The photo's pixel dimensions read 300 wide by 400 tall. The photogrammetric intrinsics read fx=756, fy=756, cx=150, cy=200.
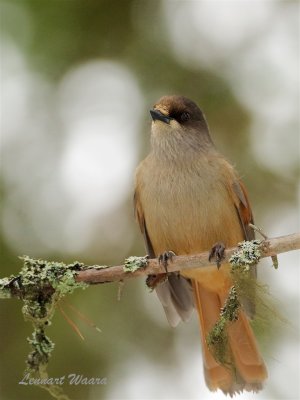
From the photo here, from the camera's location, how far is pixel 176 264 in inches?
167

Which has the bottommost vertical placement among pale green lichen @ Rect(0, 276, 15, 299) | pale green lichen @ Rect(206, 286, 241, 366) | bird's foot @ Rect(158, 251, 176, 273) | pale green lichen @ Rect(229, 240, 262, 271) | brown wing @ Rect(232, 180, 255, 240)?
pale green lichen @ Rect(206, 286, 241, 366)

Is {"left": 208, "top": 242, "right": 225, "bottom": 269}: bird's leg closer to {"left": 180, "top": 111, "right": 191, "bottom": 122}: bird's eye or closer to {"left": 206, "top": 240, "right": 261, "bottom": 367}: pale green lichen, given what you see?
{"left": 206, "top": 240, "right": 261, "bottom": 367}: pale green lichen

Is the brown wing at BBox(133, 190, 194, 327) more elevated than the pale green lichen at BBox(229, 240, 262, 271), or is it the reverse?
the brown wing at BBox(133, 190, 194, 327)

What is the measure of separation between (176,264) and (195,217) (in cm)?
76

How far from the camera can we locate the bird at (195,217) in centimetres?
494

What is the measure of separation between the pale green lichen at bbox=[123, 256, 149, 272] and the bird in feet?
2.71

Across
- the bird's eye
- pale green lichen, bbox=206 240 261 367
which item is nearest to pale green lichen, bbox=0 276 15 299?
pale green lichen, bbox=206 240 261 367

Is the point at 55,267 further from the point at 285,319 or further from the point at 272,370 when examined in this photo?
the point at 272,370

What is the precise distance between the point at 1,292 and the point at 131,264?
0.69 metres

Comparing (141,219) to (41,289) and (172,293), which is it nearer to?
(172,293)

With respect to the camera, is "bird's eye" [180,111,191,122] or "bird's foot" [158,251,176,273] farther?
"bird's eye" [180,111,191,122]

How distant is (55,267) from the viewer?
400 centimetres

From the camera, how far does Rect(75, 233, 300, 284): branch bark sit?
12.0ft

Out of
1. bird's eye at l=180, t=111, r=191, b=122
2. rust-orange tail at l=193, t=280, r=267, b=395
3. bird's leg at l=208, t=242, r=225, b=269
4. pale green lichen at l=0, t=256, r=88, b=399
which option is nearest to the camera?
pale green lichen at l=0, t=256, r=88, b=399
